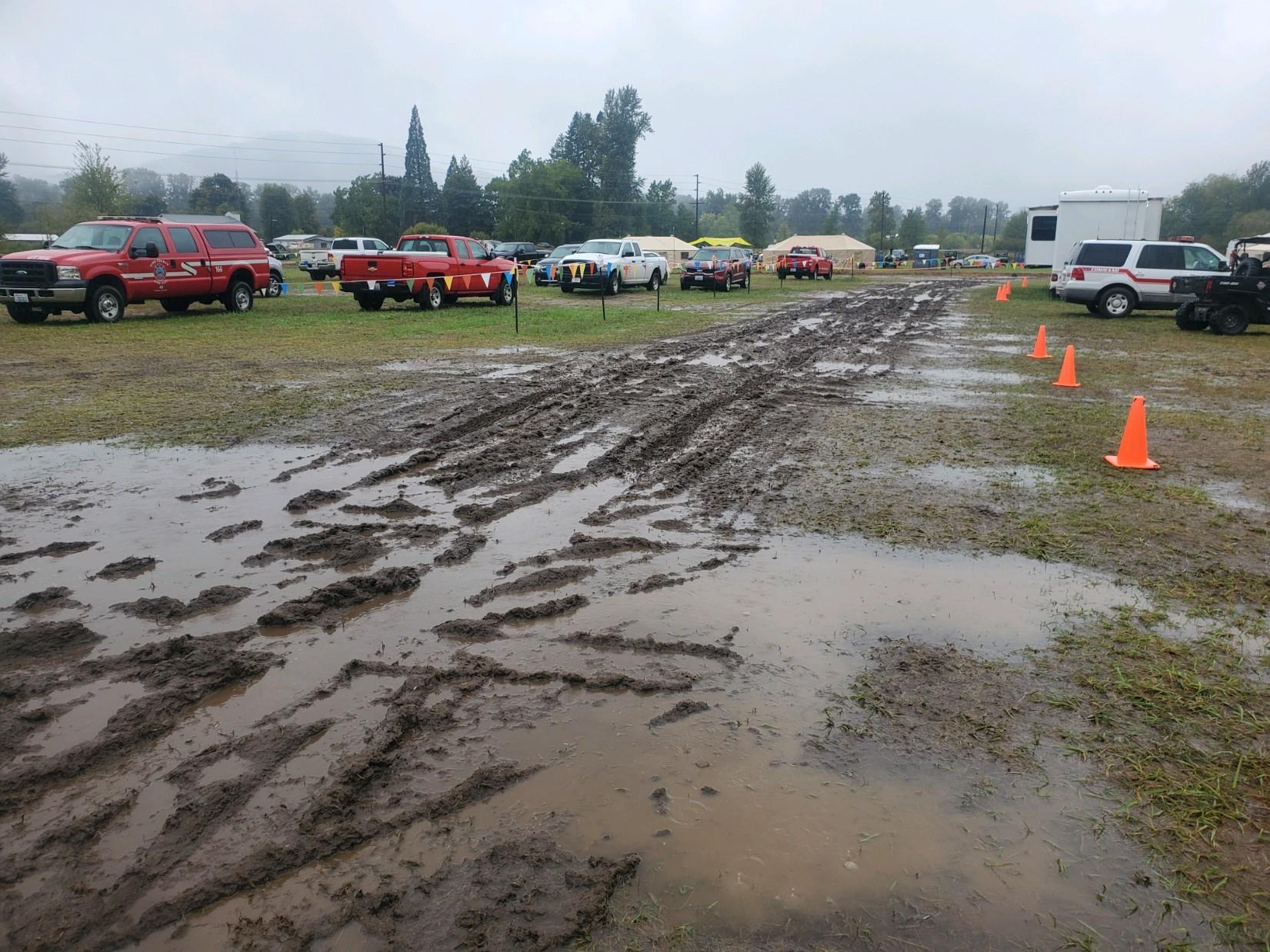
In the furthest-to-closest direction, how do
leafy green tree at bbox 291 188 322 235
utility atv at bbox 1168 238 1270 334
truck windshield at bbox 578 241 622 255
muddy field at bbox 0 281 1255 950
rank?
leafy green tree at bbox 291 188 322 235
truck windshield at bbox 578 241 622 255
utility atv at bbox 1168 238 1270 334
muddy field at bbox 0 281 1255 950

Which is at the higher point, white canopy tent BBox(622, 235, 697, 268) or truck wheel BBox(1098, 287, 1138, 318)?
white canopy tent BBox(622, 235, 697, 268)

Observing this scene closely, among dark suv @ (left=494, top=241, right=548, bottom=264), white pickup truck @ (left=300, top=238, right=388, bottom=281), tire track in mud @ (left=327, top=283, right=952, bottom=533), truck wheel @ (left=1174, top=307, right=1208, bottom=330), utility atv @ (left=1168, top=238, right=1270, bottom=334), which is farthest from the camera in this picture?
dark suv @ (left=494, top=241, right=548, bottom=264)

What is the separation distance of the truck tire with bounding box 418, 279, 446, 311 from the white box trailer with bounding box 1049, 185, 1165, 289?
19.0 m

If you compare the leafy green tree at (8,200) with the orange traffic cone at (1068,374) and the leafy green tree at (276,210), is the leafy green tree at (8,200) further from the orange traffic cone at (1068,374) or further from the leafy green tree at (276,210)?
the orange traffic cone at (1068,374)

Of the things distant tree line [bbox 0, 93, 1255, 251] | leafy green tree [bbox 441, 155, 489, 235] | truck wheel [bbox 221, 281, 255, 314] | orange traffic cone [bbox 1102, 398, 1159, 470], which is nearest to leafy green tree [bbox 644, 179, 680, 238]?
distant tree line [bbox 0, 93, 1255, 251]

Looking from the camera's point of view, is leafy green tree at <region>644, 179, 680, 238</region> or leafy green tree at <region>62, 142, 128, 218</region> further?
leafy green tree at <region>644, 179, 680, 238</region>

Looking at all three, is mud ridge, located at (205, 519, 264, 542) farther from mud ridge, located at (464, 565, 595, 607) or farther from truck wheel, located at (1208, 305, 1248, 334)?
truck wheel, located at (1208, 305, 1248, 334)

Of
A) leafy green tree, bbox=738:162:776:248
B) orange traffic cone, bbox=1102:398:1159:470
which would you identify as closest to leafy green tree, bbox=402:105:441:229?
leafy green tree, bbox=738:162:776:248

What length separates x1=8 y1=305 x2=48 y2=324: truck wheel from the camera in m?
17.2

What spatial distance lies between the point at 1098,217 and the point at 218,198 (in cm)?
11213

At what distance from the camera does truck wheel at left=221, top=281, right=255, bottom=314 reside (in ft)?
66.7

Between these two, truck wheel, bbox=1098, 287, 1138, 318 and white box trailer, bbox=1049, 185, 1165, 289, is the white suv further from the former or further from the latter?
white box trailer, bbox=1049, 185, 1165, 289

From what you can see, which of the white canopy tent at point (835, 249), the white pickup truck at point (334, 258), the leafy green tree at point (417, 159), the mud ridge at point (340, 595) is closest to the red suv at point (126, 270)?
the mud ridge at point (340, 595)

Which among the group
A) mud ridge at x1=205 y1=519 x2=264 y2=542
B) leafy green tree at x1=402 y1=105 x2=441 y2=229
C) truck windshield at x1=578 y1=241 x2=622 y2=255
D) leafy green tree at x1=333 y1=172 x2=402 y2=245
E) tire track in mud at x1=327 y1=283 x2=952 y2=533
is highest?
leafy green tree at x1=402 y1=105 x2=441 y2=229
